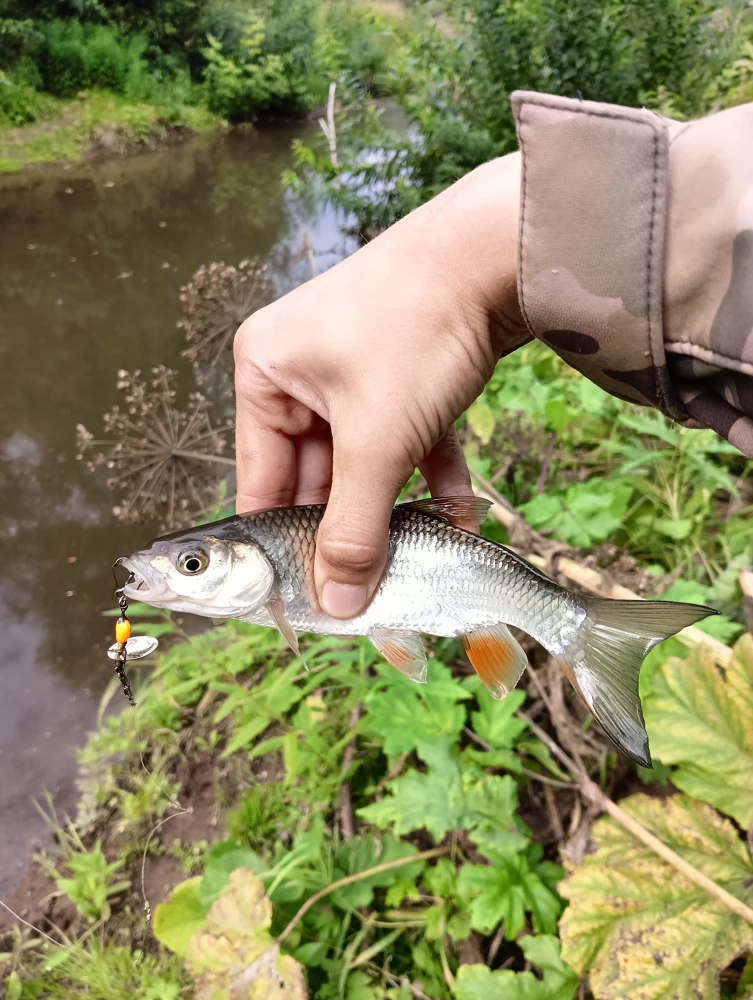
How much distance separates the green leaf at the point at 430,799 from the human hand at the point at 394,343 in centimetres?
82

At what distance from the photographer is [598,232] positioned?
1.19 metres

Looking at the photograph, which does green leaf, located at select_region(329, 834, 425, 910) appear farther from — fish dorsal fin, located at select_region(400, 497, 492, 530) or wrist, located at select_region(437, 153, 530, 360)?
wrist, located at select_region(437, 153, 530, 360)

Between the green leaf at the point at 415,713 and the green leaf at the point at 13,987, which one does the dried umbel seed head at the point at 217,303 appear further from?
the green leaf at the point at 13,987

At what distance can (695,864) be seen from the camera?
1857 mm

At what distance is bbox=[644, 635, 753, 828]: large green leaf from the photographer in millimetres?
1877

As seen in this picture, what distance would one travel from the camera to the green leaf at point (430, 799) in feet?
6.75

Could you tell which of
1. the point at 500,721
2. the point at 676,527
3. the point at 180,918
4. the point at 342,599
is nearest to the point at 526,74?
the point at 676,527

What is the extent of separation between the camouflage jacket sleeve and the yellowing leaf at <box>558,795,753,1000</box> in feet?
4.47

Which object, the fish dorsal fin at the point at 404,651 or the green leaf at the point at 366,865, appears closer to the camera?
the fish dorsal fin at the point at 404,651

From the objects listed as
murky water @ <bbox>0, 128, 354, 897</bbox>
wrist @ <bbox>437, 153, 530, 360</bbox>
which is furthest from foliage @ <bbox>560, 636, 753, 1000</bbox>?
murky water @ <bbox>0, 128, 354, 897</bbox>

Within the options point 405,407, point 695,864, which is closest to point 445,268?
point 405,407

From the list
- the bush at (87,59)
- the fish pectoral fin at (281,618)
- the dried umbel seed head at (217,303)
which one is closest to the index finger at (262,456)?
the fish pectoral fin at (281,618)

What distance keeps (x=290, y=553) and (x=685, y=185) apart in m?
1.20

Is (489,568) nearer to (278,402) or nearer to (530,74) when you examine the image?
(278,402)
